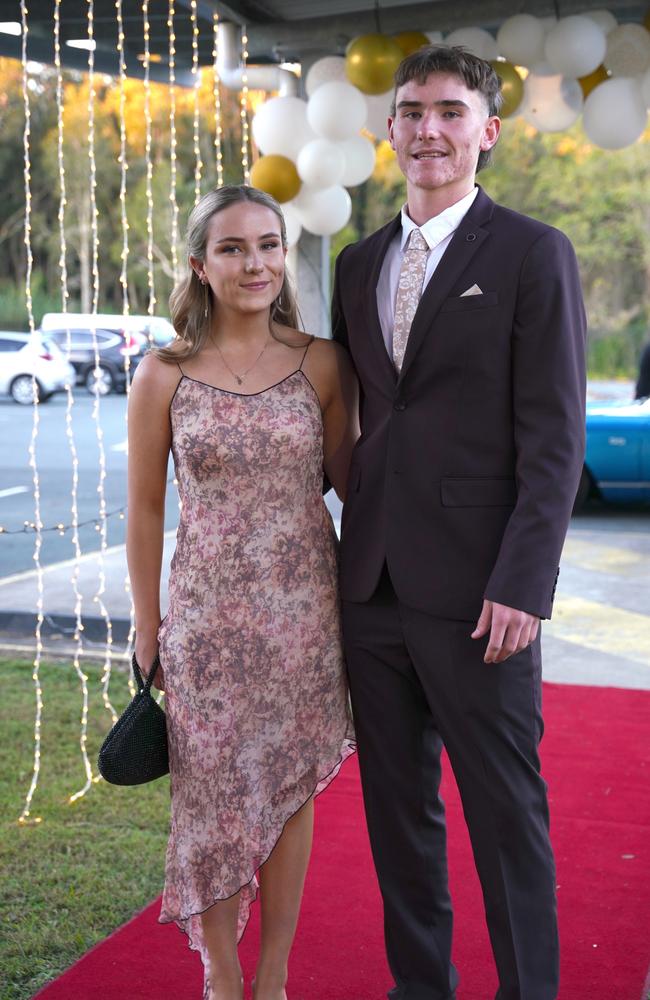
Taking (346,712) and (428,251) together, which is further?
(346,712)

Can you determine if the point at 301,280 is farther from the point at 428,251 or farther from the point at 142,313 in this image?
the point at 142,313

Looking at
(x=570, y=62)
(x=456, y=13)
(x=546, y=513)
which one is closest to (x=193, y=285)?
(x=546, y=513)

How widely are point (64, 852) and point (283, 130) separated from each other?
3.90m

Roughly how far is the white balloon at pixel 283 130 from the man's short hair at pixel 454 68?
153 inches

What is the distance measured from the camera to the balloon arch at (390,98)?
5.96 metres

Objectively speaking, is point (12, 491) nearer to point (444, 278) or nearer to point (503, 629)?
point (444, 278)

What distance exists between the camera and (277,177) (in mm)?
5980

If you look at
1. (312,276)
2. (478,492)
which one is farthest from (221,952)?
(312,276)

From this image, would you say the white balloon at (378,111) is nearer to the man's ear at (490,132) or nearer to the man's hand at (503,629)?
the man's ear at (490,132)

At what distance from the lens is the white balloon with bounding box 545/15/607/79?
19.7 ft

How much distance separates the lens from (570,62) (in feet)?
19.9

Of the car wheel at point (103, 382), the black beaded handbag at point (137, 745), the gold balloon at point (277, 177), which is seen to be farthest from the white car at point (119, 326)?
the black beaded handbag at point (137, 745)

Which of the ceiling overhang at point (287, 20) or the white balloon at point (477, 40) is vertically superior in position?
the ceiling overhang at point (287, 20)

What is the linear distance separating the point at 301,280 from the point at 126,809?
13.5ft
